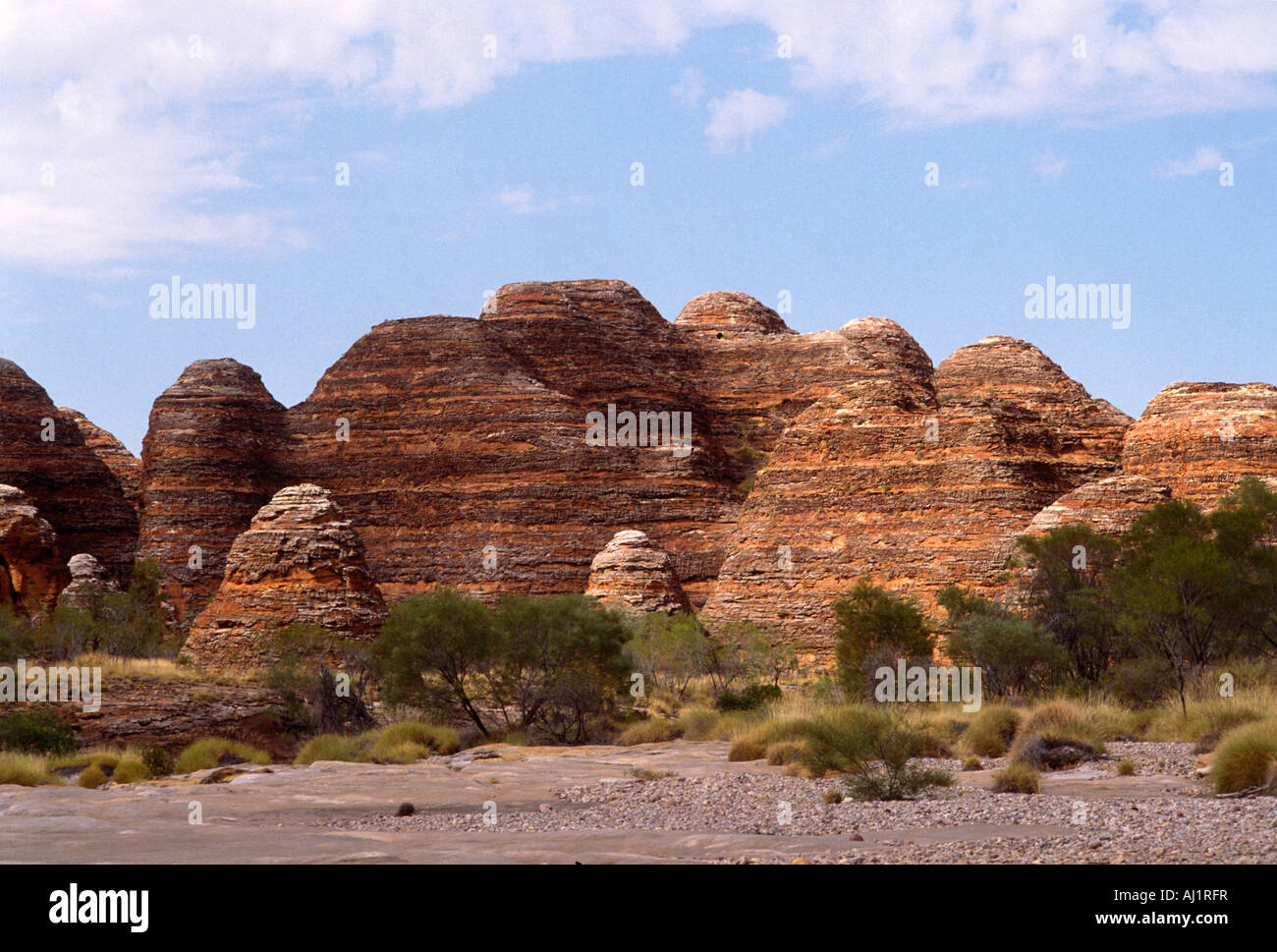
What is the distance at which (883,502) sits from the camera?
53125 mm

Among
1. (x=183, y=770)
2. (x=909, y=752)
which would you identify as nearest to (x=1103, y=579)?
(x=909, y=752)

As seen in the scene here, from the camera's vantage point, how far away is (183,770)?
2305 cm

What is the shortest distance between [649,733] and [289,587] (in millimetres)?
13799

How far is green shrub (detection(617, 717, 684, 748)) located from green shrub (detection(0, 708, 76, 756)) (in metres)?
9.94

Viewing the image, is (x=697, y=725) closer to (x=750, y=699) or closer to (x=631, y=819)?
(x=750, y=699)

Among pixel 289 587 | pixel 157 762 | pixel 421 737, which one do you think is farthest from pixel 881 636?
pixel 157 762

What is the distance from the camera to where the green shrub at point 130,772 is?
21.6m

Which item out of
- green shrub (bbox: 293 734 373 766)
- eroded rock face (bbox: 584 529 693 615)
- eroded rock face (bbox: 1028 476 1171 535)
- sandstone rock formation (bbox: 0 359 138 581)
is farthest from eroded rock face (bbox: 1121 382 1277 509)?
sandstone rock formation (bbox: 0 359 138 581)

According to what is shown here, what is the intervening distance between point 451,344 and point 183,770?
58103mm

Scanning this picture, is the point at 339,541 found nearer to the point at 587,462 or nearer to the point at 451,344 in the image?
the point at 587,462

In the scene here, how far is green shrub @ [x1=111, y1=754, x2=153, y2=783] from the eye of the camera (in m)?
21.6

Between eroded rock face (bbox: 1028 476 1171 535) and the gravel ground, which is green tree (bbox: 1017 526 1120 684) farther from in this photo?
the gravel ground

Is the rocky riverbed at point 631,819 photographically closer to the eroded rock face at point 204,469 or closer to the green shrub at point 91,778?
the green shrub at point 91,778

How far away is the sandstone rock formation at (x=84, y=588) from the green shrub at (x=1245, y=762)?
117ft
